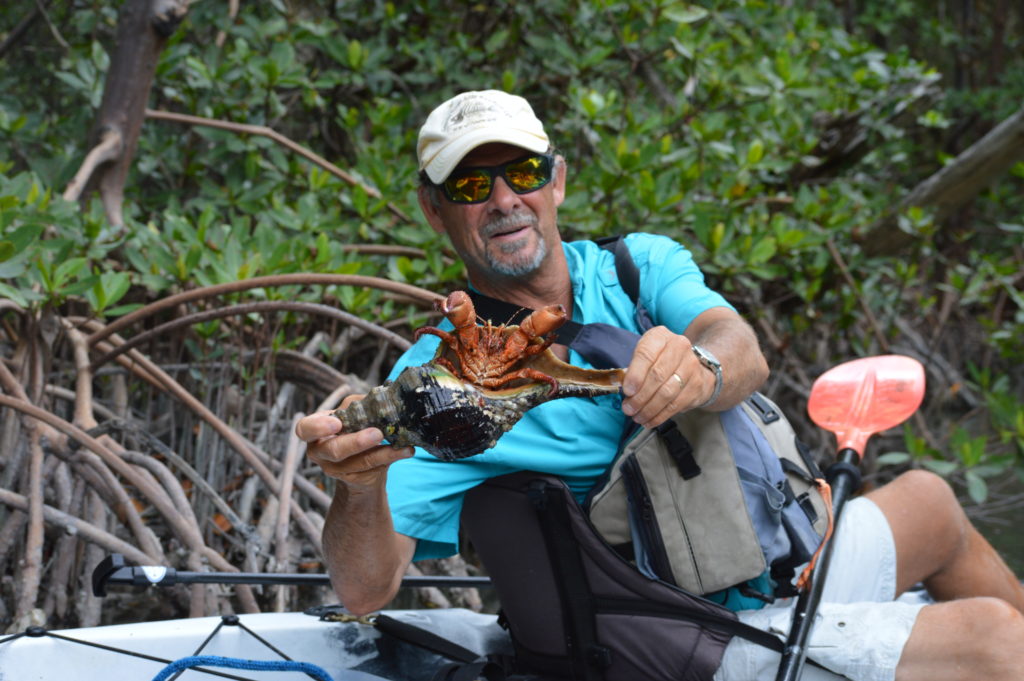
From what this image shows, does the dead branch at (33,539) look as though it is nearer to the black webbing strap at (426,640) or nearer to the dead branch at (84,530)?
the dead branch at (84,530)

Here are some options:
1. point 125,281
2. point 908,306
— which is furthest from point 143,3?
point 908,306

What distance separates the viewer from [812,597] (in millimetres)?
1816

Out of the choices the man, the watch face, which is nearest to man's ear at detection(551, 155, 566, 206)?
the man

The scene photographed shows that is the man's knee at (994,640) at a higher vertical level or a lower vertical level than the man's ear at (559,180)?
lower

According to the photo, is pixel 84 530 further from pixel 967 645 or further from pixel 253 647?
pixel 967 645

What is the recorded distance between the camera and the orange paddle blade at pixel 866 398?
8.05 ft

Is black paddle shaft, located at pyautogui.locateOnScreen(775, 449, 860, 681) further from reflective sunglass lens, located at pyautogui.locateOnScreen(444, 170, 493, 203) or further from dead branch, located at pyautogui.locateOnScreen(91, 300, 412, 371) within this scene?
dead branch, located at pyautogui.locateOnScreen(91, 300, 412, 371)

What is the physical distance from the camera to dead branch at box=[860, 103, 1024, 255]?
4094 mm

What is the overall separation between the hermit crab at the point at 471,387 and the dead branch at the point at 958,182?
3.45m

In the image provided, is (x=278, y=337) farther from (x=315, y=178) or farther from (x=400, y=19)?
(x=400, y=19)

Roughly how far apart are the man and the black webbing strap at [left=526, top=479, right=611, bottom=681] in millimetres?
74

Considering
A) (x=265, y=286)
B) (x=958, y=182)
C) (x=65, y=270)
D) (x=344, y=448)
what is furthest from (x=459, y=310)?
(x=958, y=182)

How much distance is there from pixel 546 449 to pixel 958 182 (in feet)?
10.9

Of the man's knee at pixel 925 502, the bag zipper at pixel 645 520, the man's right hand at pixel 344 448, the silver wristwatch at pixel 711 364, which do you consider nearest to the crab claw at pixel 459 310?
the man's right hand at pixel 344 448
